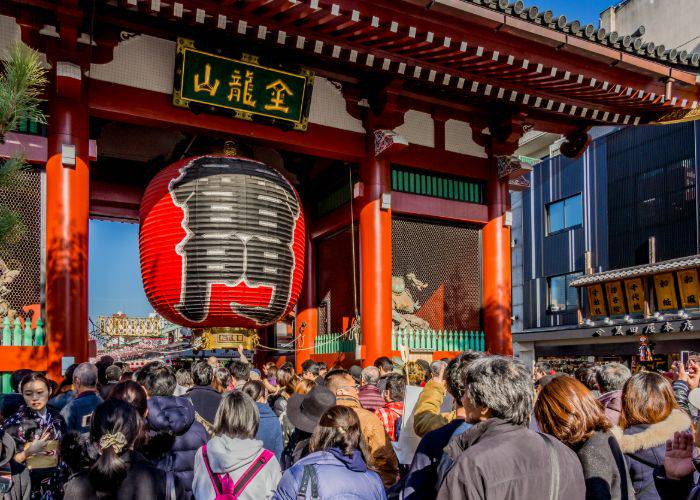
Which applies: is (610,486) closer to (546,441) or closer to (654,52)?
(546,441)

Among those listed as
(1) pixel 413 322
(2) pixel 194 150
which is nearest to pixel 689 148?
(1) pixel 413 322

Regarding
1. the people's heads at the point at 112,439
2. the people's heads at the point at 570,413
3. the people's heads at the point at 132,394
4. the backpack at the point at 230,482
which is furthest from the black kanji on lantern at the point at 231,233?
the people's heads at the point at 570,413

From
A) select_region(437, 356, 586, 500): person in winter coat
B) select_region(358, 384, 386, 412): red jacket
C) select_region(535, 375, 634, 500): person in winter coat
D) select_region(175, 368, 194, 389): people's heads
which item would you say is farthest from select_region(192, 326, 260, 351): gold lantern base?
select_region(437, 356, 586, 500): person in winter coat

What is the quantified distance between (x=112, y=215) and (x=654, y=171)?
18242 mm

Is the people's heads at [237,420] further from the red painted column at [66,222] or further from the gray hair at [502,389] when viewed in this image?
the red painted column at [66,222]

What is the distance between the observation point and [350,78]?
10.1 metres

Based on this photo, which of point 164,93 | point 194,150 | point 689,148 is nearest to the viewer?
point 164,93

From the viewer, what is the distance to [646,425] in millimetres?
3352

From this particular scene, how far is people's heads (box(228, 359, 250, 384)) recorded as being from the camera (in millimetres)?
6102

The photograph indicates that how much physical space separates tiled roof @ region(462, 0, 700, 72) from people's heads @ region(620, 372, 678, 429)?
6.22 m

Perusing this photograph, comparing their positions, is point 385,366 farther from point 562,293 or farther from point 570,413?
point 562,293

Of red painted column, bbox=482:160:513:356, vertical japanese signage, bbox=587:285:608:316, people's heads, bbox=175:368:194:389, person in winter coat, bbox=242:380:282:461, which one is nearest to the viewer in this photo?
person in winter coat, bbox=242:380:282:461

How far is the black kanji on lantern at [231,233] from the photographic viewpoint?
772cm

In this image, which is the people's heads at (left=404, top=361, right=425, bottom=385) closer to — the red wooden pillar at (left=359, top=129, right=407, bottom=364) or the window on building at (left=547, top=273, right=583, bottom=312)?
the red wooden pillar at (left=359, top=129, right=407, bottom=364)
